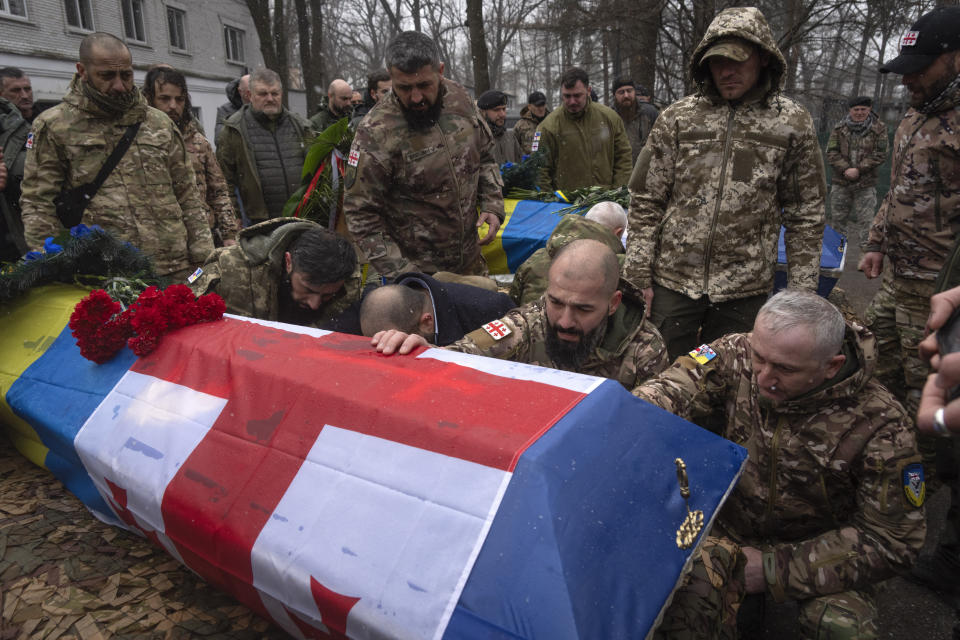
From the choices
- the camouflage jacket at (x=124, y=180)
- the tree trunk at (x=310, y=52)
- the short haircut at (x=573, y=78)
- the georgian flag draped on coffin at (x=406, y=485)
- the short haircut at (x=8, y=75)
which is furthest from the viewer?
the tree trunk at (x=310, y=52)

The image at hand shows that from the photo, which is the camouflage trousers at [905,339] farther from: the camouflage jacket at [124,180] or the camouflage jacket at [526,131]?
the camouflage jacket at [526,131]

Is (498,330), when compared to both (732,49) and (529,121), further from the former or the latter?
(529,121)

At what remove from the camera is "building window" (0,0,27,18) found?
46.6 feet

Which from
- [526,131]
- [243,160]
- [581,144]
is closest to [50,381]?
[243,160]

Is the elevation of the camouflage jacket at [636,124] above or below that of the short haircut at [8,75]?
below

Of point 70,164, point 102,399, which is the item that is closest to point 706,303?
point 102,399

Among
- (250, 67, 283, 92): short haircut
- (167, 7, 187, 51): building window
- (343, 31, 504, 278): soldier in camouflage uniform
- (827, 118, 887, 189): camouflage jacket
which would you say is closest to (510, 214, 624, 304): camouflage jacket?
(343, 31, 504, 278): soldier in camouflage uniform

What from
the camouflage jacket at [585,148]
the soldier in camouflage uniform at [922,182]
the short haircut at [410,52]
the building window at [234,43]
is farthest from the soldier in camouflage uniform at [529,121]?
the building window at [234,43]

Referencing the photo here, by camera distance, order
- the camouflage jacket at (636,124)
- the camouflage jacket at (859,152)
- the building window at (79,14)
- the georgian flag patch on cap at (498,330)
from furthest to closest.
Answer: the building window at (79,14), the camouflage jacket at (859,152), the camouflage jacket at (636,124), the georgian flag patch on cap at (498,330)

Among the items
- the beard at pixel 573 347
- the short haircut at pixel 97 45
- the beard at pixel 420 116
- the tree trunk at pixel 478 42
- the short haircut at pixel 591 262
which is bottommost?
the beard at pixel 573 347

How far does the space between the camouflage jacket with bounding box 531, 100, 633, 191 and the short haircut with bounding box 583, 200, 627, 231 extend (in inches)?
66.2

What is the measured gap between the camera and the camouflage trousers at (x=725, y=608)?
5.54 feet

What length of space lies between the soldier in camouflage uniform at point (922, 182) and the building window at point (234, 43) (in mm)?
25463

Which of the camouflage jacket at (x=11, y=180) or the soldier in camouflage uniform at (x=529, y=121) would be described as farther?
the soldier in camouflage uniform at (x=529, y=121)
